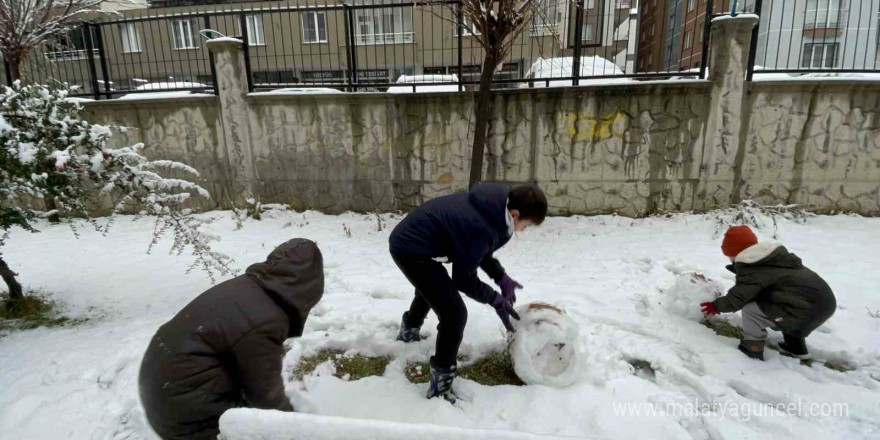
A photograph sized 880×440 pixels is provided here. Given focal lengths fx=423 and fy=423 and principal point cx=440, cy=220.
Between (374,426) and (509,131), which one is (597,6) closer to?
(509,131)

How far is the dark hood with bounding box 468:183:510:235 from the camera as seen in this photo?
2117 millimetres

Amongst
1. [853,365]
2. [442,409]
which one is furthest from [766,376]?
[442,409]

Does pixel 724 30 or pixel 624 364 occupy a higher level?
pixel 724 30

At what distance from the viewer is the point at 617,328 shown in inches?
123

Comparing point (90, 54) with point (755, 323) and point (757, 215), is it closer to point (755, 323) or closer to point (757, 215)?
point (755, 323)

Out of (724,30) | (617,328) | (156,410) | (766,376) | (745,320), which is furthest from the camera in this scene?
(724,30)

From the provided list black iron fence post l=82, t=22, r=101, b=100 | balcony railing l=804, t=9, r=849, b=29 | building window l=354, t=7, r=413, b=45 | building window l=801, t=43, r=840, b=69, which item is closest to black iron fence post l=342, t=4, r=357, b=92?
building window l=354, t=7, r=413, b=45

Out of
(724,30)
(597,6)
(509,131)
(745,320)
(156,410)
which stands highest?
(597,6)

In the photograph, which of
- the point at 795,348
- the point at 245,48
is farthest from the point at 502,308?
the point at 245,48

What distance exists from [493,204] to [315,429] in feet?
4.19

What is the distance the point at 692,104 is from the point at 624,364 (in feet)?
13.3

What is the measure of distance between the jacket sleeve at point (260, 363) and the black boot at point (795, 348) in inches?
119

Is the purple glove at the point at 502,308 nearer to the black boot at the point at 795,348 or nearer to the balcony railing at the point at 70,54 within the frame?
the black boot at the point at 795,348

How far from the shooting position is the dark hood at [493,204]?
212 centimetres
